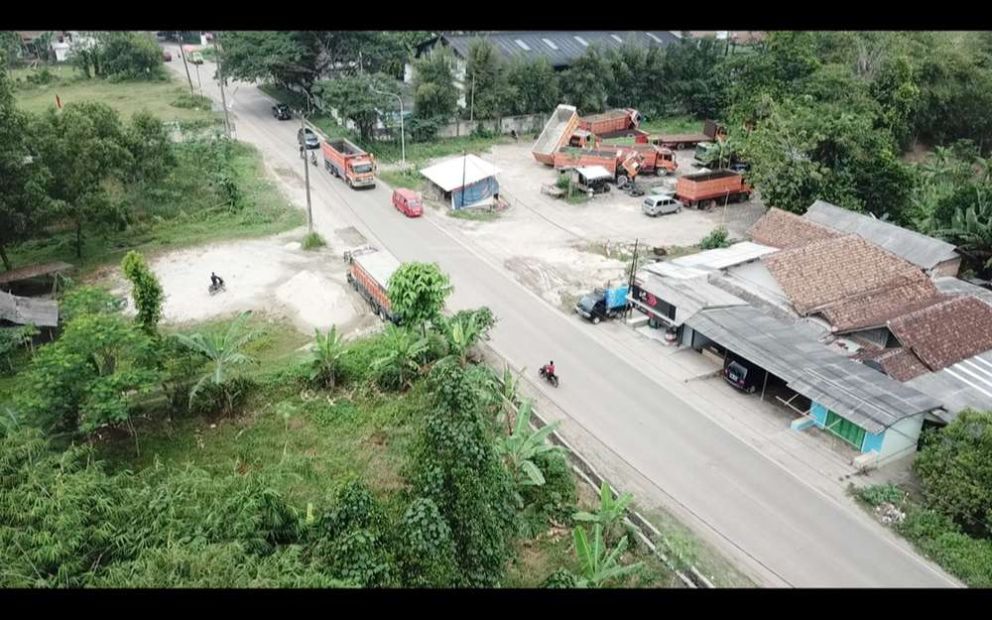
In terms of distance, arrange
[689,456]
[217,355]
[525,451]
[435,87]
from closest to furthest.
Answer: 1. [525,451]
2. [689,456]
3. [217,355]
4. [435,87]

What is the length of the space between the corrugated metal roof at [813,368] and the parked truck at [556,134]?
827 inches

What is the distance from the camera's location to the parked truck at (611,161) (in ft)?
129

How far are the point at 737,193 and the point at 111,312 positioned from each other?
1137 inches

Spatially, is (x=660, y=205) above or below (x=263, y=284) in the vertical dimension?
above

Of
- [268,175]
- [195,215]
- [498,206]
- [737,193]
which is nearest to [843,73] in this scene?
[737,193]

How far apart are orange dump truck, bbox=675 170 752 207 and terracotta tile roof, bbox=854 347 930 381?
1586cm

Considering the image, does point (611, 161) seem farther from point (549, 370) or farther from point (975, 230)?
point (549, 370)

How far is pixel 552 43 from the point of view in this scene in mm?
54688

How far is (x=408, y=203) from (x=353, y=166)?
16.5ft

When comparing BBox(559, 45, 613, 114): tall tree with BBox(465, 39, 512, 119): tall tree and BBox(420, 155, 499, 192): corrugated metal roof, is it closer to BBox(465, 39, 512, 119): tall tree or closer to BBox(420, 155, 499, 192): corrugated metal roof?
BBox(465, 39, 512, 119): tall tree

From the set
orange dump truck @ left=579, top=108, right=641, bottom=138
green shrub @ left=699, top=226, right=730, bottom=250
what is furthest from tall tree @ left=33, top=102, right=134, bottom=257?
orange dump truck @ left=579, top=108, right=641, bottom=138

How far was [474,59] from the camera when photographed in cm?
4644

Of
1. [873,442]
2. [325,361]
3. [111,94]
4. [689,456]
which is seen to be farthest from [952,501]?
[111,94]
